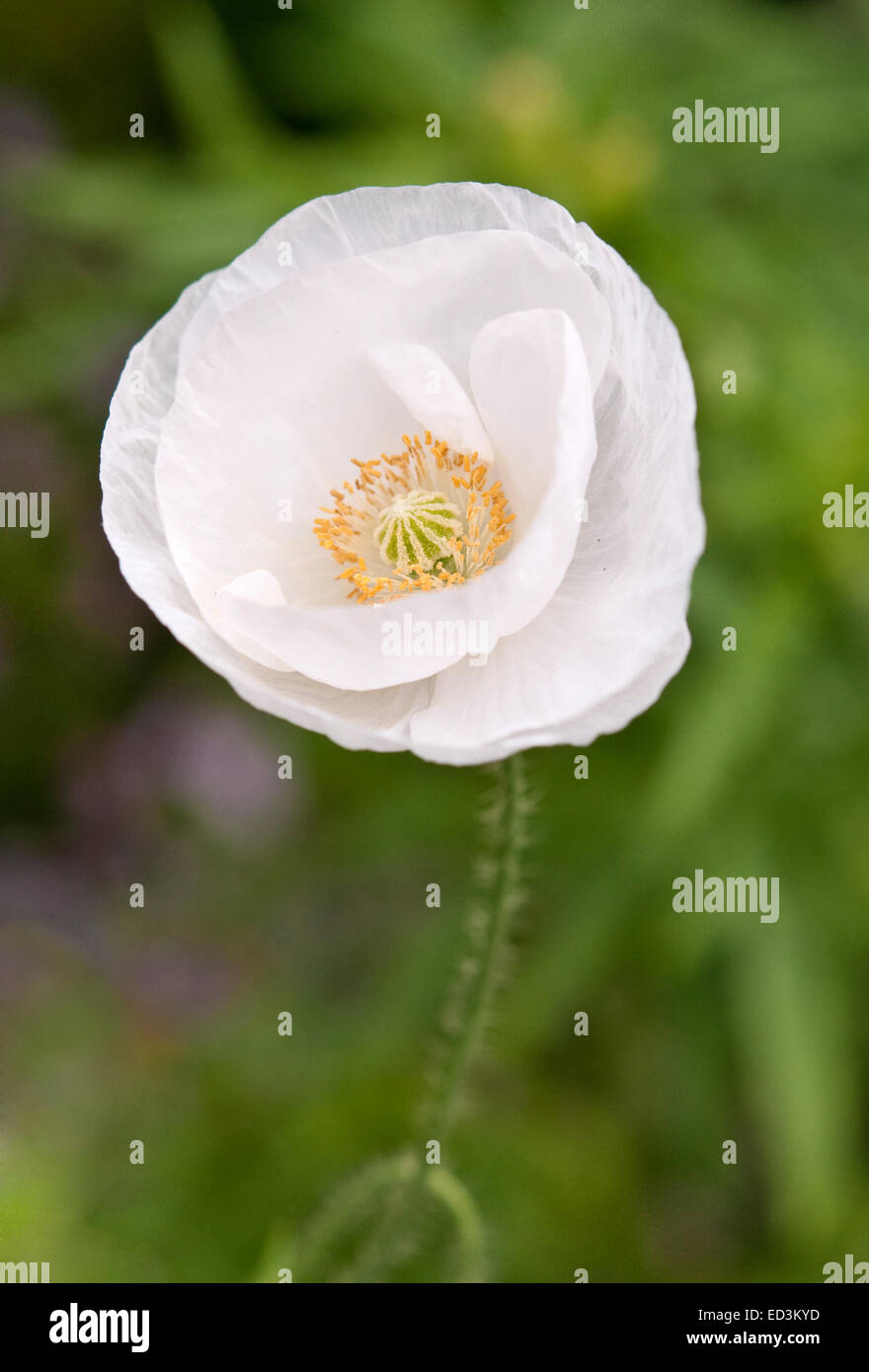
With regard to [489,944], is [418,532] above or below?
above

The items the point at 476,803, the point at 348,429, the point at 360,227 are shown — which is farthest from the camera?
the point at 476,803

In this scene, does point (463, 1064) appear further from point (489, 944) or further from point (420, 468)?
point (420, 468)

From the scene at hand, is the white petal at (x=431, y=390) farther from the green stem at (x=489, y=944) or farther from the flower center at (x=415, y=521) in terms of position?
the green stem at (x=489, y=944)

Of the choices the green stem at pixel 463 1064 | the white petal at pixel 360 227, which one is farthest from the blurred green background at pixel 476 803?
the white petal at pixel 360 227

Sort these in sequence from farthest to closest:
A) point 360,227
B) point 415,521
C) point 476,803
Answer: point 476,803 < point 415,521 < point 360,227

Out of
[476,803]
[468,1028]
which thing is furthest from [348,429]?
[476,803]

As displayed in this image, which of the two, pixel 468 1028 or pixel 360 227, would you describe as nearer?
pixel 360 227

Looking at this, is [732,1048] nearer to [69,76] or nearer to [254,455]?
[254,455]
